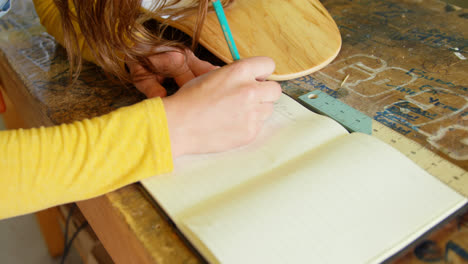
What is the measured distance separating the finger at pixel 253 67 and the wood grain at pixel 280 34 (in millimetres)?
125

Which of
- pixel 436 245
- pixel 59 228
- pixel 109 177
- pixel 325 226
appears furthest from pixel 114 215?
pixel 59 228

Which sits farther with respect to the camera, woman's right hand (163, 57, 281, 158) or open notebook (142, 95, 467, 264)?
woman's right hand (163, 57, 281, 158)

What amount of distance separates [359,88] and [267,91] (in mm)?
255

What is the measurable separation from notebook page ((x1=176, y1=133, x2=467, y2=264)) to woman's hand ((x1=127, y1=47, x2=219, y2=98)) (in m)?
0.29

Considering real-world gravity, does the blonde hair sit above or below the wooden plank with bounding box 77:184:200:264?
above

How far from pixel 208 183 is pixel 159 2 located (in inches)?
16.9

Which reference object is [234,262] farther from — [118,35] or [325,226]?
[118,35]

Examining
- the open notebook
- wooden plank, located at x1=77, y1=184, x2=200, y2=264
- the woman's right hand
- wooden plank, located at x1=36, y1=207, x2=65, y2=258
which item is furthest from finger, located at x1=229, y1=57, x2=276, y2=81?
wooden plank, located at x1=36, y1=207, x2=65, y2=258

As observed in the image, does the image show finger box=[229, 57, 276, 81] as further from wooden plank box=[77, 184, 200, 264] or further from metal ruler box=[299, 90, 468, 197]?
wooden plank box=[77, 184, 200, 264]

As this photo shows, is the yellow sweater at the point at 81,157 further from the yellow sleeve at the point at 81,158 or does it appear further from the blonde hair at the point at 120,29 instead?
the blonde hair at the point at 120,29

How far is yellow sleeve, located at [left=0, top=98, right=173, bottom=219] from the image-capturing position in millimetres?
433

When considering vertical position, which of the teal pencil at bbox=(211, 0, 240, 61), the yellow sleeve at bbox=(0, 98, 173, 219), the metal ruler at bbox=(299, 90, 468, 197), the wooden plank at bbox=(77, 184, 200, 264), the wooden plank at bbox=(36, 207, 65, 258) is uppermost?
the teal pencil at bbox=(211, 0, 240, 61)

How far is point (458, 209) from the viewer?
17.3 inches

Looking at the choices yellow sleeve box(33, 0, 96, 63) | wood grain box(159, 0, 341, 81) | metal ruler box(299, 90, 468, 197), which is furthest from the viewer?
yellow sleeve box(33, 0, 96, 63)
